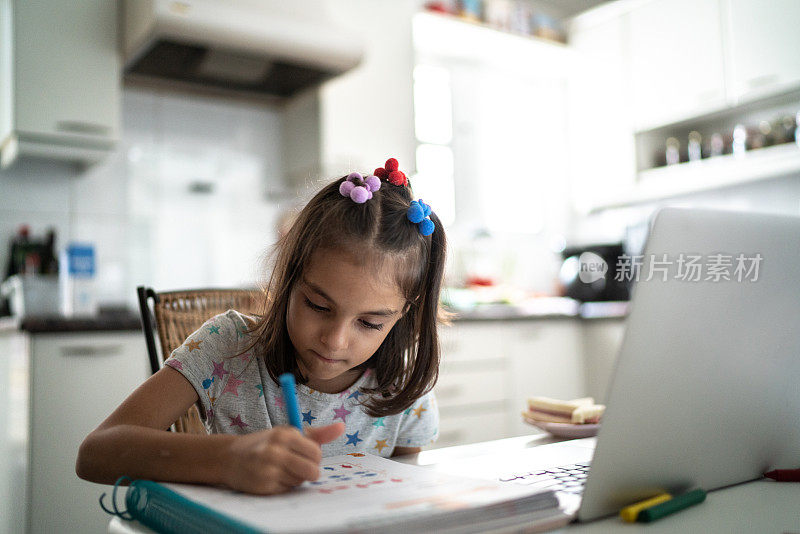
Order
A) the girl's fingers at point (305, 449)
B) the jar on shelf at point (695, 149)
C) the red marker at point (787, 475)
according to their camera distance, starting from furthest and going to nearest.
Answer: the jar on shelf at point (695, 149) < the red marker at point (787, 475) < the girl's fingers at point (305, 449)

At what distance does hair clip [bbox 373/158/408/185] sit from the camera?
1.01 m

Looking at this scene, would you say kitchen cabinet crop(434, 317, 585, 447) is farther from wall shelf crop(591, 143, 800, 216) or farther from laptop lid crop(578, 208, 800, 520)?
laptop lid crop(578, 208, 800, 520)

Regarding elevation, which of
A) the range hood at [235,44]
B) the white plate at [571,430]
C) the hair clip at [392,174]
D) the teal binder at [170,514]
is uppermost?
the range hood at [235,44]

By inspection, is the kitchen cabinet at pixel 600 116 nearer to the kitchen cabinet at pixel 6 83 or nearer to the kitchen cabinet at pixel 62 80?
the kitchen cabinet at pixel 62 80

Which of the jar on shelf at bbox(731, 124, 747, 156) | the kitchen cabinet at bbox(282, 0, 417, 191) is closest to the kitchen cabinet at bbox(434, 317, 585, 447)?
the kitchen cabinet at bbox(282, 0, 417, 191)

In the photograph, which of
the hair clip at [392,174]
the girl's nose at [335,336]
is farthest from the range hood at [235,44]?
the girl's nose at [335,336]

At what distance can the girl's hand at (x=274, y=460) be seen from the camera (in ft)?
1.81

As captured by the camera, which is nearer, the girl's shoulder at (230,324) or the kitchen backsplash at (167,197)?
the girl's shoulder at (230,324)

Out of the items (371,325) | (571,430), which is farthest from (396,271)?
(571,430)

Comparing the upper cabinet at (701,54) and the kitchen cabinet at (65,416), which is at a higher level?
the upper cabinet at (701,54)

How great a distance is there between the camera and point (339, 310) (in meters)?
0.83

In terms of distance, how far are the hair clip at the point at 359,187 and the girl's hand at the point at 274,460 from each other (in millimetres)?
406

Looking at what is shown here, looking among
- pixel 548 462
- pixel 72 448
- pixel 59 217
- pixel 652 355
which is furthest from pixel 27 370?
pixel 652 355

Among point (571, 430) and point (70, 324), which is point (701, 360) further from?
point (70, 324)
